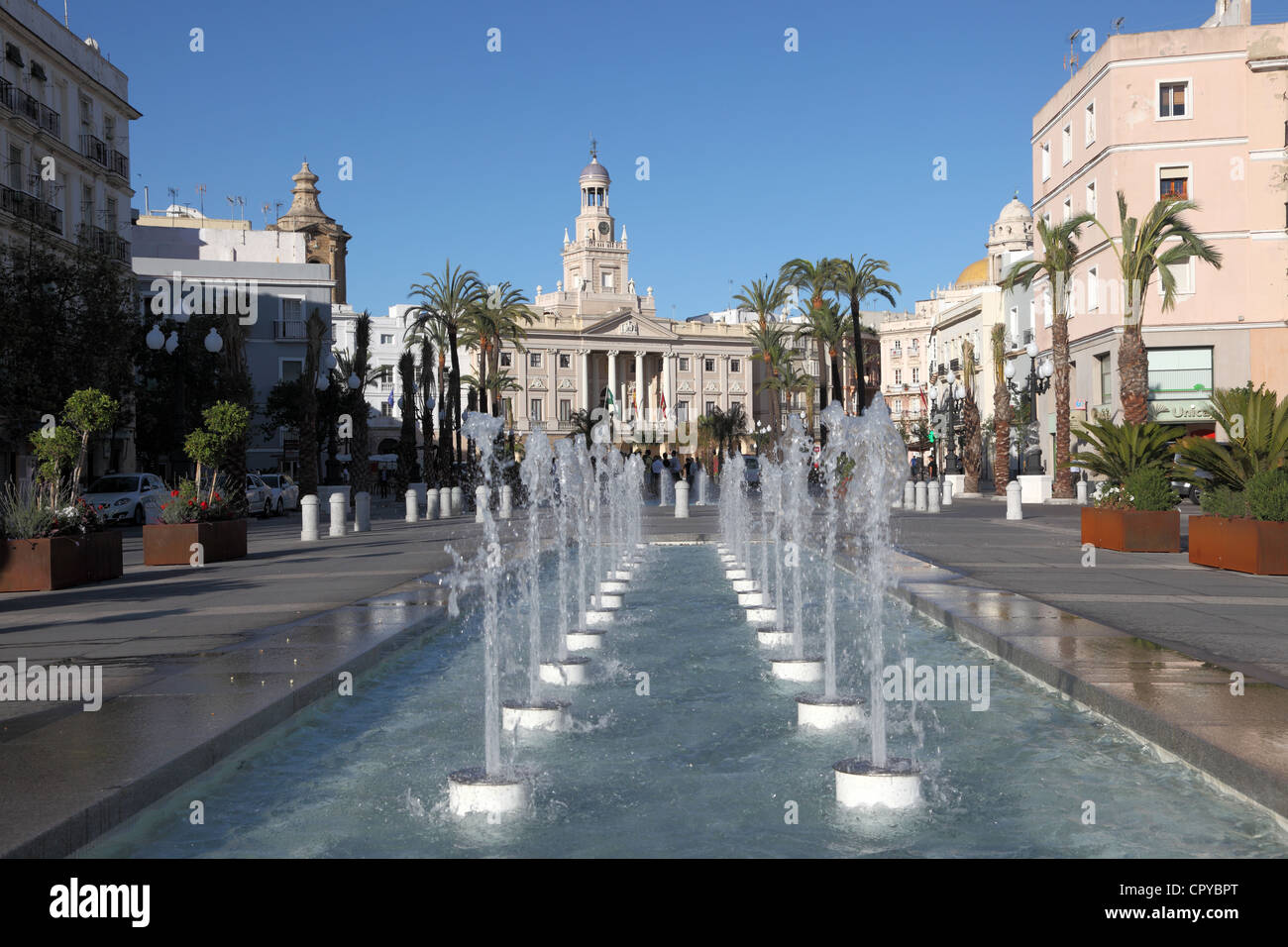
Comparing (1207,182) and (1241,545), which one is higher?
(1207,182)

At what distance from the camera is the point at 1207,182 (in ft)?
134

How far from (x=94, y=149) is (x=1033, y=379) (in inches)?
1270

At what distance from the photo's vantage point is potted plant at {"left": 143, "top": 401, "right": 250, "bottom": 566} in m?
17.5

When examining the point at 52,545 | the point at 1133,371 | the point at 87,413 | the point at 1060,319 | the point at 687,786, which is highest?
the point at 1060,319

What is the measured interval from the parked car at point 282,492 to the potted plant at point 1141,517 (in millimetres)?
27470

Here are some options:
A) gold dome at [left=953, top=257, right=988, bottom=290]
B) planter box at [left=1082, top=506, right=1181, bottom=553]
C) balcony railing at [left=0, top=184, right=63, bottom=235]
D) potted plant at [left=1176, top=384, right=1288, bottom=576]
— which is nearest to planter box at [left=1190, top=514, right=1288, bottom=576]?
potted plant at [left=1176, top=384, right=1288, bottom=576]

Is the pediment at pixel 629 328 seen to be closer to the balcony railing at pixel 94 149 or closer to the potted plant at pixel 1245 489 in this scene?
the balcony railing at pixel 94 149

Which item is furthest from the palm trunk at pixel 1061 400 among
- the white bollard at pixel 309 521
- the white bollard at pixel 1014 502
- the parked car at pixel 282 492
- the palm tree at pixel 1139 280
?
the parked car at pixel 282 492

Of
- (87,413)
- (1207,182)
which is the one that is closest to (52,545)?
(87,413)

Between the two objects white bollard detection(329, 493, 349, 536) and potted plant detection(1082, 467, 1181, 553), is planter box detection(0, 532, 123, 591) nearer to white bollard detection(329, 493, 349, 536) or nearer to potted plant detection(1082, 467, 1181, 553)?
white bollard detection(329, 493, 349, 536)

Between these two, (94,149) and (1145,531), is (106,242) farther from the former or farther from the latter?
(1145,531)

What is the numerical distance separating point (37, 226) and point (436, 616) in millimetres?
25795

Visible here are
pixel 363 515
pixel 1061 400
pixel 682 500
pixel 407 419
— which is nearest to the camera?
pixel 363 515

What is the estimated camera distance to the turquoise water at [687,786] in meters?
4.83
